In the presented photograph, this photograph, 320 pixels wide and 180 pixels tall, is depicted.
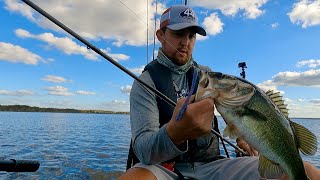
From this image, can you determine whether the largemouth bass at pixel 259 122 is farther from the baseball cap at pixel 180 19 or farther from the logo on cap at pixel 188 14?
the logo on cap at pixel 188 14

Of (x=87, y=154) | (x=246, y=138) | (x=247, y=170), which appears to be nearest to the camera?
(x=246, y=138)

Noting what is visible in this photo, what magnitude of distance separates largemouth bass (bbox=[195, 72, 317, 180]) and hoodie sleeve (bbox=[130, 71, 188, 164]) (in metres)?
0.62

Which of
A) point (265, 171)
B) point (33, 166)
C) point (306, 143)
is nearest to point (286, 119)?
point (306, 143)

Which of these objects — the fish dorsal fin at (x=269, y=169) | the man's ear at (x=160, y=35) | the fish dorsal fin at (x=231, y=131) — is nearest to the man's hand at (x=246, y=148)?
the man's ear at (x=160, y=35)

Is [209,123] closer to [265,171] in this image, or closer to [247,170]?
[265,171]

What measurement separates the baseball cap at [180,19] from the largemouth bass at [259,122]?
75.1 inches

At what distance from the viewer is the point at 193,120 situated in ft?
9.25

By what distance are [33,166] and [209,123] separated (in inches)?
81.3

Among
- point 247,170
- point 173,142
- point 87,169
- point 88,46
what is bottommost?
point 87,169

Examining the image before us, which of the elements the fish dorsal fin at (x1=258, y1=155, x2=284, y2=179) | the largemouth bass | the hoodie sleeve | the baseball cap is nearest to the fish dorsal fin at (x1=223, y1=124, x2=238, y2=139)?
the largemouth bass

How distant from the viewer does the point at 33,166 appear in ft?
12.1

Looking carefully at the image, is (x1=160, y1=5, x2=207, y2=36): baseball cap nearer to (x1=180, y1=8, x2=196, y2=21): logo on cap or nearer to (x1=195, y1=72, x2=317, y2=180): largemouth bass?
(x1=180, y1=8, x2=196, y2=21): logo on cap

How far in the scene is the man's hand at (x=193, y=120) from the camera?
9.14ft

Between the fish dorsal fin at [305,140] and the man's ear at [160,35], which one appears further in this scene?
the man's ear at [160,35]
